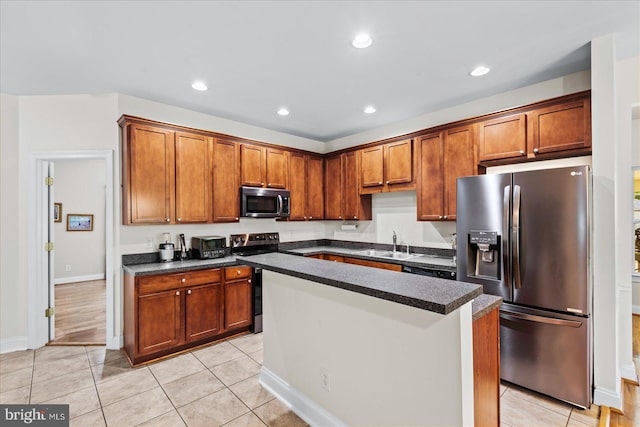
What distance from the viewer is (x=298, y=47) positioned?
2.41 meters

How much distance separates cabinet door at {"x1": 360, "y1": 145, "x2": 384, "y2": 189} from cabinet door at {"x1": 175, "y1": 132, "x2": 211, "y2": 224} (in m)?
2.20

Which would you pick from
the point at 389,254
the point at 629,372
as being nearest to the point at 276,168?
the point at 389,254

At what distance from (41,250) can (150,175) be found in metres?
1.62

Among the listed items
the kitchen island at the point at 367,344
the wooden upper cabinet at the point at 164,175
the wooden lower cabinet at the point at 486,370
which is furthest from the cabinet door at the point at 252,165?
the wooden lower cabinet at the point at 486,370

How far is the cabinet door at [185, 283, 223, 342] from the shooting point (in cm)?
334

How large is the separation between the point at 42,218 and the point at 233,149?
93.1 inches

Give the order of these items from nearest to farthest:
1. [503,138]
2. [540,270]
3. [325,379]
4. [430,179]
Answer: [325,379], [540,270], [503,138], [430,179]

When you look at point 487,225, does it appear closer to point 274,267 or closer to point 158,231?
point 274,267

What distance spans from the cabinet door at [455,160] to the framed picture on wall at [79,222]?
7393 millimetres

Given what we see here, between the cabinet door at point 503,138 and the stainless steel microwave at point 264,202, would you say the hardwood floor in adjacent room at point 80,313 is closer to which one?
the stainless steel microwave at point 264,202

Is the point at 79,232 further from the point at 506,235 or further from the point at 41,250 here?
the point at 506,235

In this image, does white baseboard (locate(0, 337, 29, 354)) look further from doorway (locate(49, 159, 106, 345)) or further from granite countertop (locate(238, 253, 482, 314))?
granite countertop (locate(238, 253, 482, 314))

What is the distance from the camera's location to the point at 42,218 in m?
3.55

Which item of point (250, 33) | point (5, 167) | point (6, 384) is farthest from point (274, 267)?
point (5, 167)
